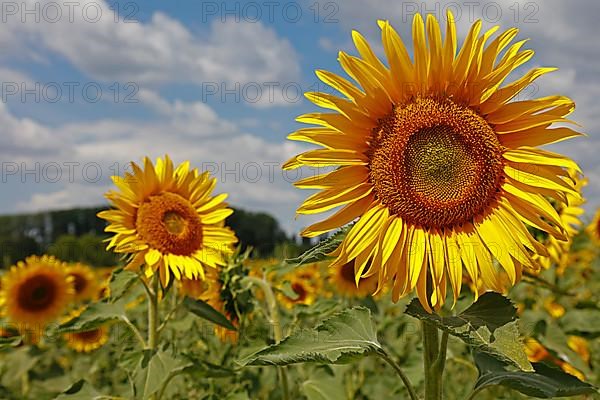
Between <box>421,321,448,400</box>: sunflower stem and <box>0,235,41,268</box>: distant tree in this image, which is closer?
<box>421,321,448,400</box>: sunflower stem

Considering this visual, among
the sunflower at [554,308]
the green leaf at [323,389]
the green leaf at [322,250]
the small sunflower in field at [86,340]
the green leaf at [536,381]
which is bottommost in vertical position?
the small sunflower in field at [86,340]

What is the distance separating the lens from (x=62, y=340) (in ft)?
24.1

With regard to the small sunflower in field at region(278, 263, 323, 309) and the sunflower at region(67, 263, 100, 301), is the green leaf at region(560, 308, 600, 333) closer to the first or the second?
the small sunflower in field at region(278, 263, 323, 309)

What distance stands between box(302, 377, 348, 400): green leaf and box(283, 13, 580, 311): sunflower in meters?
1.54

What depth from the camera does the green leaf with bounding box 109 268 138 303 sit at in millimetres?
3674

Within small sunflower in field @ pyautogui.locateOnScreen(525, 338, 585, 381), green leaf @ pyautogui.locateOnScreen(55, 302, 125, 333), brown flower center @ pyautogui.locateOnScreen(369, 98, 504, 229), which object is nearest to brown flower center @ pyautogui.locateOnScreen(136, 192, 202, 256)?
green leaf @ pyautogui.locateOnScreen(55, 302, 125, 333)

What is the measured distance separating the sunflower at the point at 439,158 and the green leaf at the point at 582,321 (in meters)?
2.08

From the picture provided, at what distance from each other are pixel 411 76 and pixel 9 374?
4722 millimetres

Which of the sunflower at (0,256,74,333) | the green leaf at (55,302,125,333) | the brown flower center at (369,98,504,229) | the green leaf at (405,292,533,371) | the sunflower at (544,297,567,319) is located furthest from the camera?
the sunflower at (544,297,567,319)

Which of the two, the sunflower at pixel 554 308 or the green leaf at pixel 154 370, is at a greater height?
the green leaf at pixel 154 370

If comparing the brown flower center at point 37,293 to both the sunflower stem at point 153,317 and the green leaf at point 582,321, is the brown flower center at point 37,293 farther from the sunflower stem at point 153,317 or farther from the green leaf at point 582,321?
the green leaf at point 582,321

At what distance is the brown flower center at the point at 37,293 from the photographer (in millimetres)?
6621

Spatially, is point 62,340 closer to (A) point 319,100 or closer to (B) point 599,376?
(B) point 599,376

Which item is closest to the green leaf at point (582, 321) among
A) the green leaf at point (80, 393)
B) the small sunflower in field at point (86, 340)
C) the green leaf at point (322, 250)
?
the green leaf at point (322, 250)
